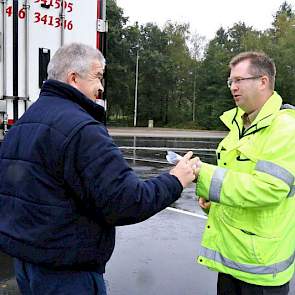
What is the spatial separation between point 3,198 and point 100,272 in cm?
57

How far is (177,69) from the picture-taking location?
158 feet

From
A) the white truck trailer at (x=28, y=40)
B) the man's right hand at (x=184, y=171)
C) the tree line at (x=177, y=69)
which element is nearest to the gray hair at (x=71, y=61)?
the man's right hand at (x=184, y=171)

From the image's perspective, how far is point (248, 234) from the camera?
95.1 inches

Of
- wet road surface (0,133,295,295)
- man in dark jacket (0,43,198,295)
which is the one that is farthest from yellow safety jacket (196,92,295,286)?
wet road surface (0,133,295,295)

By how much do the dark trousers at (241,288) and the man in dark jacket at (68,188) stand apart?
0.79 meters

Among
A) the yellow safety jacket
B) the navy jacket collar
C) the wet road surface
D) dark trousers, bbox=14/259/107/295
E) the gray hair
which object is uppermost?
the gray hair

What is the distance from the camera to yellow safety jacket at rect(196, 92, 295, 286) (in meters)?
2.31

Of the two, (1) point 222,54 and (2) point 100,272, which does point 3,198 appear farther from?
(1) point 222,54

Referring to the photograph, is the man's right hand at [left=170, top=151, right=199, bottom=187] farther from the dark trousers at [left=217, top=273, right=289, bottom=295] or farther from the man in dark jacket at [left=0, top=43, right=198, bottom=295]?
the dark trousers at [left=217, top=273, right=289, bottom=295]

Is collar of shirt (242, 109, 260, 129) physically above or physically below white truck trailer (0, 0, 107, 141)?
below

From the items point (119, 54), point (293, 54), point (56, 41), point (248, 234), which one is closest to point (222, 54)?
point (293, 54)

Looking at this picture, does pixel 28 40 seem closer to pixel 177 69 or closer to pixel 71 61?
pixel 71 61

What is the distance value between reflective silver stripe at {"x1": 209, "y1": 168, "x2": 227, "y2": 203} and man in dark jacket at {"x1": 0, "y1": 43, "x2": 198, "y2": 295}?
1.04ft

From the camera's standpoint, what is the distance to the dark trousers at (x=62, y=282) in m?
2.04
